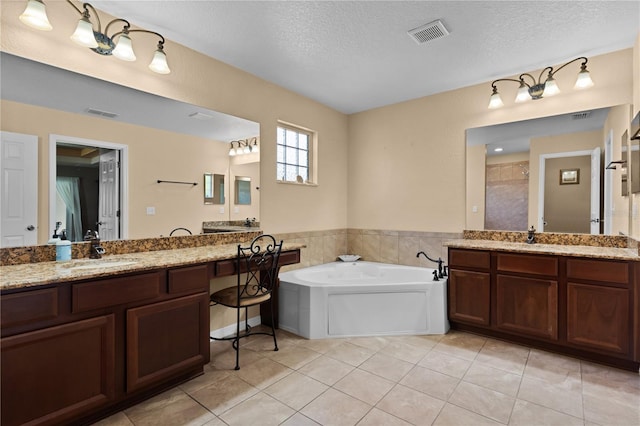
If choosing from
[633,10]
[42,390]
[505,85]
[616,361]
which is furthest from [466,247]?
[42,390]

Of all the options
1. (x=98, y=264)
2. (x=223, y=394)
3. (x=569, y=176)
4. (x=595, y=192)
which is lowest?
(x=223, y=394)

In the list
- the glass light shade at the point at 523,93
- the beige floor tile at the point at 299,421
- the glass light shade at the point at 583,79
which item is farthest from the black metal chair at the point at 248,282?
the glass light shade at the point at 583,79

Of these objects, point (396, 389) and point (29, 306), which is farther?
point (396, 389)

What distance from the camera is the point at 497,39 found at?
253 centimetres

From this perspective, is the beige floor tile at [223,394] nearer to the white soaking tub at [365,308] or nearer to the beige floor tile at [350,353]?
the beige floor tile at [350,353]

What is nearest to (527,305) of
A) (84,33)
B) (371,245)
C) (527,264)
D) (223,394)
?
(527,264)

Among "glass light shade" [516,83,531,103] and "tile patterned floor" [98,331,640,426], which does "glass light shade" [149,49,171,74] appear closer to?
"tile patterned floor" [98,331,640,426]

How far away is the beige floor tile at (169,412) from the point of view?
5.80ft

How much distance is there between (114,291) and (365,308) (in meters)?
2.06

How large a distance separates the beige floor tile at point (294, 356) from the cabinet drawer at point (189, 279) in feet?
2.80

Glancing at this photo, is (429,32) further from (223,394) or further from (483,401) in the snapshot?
(223,394)

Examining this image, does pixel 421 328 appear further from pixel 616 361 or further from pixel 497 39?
pixel 497 39

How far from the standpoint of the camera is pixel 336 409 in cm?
188

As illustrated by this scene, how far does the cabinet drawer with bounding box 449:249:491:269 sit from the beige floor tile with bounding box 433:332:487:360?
667mm
